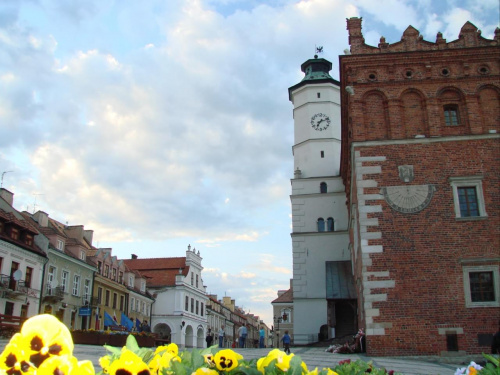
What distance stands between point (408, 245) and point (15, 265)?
73.9ft

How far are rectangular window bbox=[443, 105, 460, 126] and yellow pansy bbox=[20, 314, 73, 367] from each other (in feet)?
62.9

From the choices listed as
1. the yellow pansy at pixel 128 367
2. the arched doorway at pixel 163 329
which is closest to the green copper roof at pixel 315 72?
the arched doorway at pixel 163 329

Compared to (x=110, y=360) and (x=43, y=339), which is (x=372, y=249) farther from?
(x=43, y=339)

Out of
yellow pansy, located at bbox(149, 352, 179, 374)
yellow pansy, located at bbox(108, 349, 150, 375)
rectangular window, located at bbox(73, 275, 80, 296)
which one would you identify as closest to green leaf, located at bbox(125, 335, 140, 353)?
yellow pansy, located at bbox(149, 352, 179, 374)

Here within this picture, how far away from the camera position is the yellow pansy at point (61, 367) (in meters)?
1.67

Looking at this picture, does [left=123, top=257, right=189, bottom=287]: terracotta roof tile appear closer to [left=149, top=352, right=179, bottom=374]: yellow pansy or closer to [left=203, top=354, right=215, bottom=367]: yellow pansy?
[left=203, top=354, right=215, bottom=367]: yellow pansy

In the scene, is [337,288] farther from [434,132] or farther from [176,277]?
[176,277]

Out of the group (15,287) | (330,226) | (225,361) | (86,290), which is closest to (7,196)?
(15,287)

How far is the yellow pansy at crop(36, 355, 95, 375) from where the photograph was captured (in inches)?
65.9

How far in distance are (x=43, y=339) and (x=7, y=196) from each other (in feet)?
114

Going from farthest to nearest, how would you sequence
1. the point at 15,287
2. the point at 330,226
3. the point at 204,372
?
the point at 330,226 → the point at 15,287 → the point at 204,372

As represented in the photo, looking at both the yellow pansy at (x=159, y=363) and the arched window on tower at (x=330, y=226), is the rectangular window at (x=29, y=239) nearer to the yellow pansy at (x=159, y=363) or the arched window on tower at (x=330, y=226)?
the arched window on tower at (x=330, y=226)

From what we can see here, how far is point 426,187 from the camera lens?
58.2 ft

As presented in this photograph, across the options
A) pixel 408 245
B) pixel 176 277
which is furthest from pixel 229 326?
pixel 408 245
